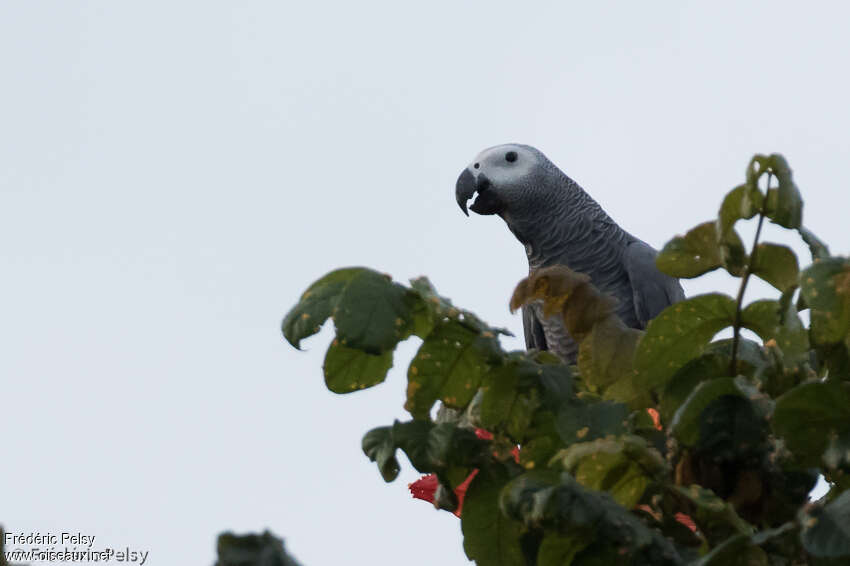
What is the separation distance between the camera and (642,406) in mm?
1450

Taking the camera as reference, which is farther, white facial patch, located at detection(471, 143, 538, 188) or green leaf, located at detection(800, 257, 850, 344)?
white facial patch, located at detection(471, 143, 538, 188)

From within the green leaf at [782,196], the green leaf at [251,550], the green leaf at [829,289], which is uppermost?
the green leaf at [782,196]

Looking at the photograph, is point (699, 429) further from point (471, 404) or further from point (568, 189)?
point (568, 189)

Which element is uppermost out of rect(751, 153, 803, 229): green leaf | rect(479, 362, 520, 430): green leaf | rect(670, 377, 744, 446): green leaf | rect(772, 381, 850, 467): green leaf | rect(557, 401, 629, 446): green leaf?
rect(751, 153, 803, 229): green leaf

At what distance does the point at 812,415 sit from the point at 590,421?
0.24 metres

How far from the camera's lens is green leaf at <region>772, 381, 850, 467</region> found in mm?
1161

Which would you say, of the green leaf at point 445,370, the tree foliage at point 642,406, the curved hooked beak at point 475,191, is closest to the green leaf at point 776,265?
the tree foliage at point 642,406

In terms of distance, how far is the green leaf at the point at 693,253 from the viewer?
138 centimetres

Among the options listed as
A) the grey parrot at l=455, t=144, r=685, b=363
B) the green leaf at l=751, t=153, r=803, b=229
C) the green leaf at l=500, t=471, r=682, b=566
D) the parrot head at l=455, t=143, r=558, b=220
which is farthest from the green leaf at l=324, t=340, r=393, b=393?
the parrot head at l=455, t=143, r=558, b=220

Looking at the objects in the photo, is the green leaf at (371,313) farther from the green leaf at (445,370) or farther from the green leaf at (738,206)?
the green leaf at (738,206)

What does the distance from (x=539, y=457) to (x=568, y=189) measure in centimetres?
438

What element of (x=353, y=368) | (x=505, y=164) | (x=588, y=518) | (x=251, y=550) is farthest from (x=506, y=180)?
(x=251, y=550)

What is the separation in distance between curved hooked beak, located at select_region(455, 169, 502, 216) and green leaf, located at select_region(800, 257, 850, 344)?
4.53 metres

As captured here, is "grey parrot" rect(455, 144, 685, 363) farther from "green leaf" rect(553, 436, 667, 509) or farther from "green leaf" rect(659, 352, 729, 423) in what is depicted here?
"green leaf" rect(553, 436, 667, 509)
